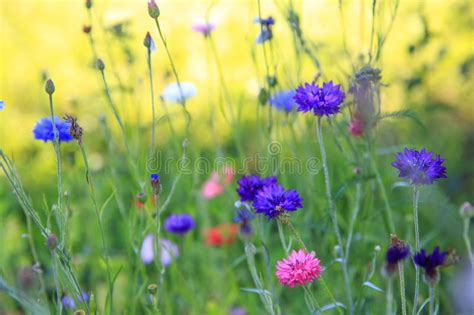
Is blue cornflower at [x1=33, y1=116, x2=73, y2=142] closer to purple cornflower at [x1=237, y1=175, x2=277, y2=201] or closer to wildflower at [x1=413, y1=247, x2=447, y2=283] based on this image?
purple cornflower at [x1=237, y1=175, x2=277, y2=201]

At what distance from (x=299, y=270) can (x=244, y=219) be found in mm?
229

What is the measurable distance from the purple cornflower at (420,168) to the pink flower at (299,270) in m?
0.20

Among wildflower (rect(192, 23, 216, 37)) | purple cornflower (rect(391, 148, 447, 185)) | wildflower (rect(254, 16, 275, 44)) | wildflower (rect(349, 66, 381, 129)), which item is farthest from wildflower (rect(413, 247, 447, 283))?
wildflower (rect(192, 23, 216, 37))

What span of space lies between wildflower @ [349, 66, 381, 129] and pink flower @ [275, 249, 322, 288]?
14.4 inches

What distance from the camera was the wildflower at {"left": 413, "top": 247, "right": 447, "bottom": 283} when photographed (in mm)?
980

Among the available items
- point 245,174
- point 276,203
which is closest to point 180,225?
point 245,174

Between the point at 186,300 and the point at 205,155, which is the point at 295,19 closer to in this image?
the point at 186,300

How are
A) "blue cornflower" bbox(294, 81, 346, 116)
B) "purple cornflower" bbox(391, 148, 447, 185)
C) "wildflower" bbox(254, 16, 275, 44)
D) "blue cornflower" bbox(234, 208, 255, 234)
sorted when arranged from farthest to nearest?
"wildflower" bbox(254, 16, 275, 44)
"blue cornflower" bbox(234, 208, 255, 234)
"blue cornflower" bbox(294, 81, 346, 116)
"purple cornflower" bbox(391, 148, 447, 185)

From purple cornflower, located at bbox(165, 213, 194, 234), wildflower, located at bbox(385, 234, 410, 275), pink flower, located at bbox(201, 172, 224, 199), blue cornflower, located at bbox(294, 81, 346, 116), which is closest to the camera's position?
wildflower, located at bbox(385, 234, 410, 275)

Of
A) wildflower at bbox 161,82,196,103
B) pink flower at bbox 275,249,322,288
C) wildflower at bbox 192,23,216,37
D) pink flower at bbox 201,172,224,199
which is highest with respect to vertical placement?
wildflower at bbox 192,23,216,37

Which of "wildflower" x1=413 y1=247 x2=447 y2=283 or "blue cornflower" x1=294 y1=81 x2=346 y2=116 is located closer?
"wildflower" x1=413 y1=247 x2=447 y2=283

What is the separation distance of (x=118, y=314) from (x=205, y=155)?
33.0 inches

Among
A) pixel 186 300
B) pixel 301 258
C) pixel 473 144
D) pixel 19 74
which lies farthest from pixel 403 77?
pixel 19 74

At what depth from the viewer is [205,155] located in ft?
8.25
